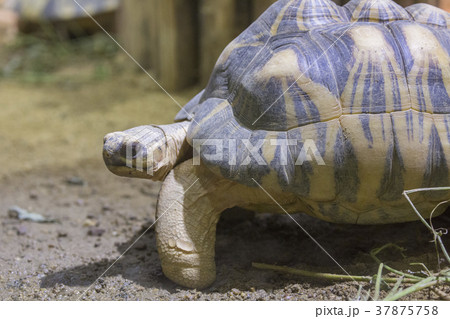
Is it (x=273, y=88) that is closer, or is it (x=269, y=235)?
(x=273, y=88)

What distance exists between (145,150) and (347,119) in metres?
0.77

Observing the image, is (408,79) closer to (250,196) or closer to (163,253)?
(250,196)

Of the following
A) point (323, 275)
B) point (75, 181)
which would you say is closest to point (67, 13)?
point (75, 181)

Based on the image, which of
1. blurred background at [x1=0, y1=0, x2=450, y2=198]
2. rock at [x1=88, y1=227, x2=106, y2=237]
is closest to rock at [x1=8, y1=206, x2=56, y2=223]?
rock at [x1=88, y1=227, x2=106, y2=237]

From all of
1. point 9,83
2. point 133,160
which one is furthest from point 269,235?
point 9,83

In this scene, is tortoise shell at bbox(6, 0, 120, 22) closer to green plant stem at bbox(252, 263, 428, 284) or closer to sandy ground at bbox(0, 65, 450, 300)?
sandy ground at bbox(0, 65, 450, 300)

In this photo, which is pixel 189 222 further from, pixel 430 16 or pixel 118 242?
pixel 430 16

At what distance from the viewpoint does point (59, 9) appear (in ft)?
24.1

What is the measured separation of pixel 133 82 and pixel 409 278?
4.23 m

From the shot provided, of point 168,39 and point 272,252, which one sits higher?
point 168,39

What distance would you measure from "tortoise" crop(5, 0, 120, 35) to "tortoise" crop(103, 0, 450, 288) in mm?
5467

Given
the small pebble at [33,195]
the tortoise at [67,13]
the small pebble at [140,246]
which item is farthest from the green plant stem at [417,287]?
the tortoise at [67,13]

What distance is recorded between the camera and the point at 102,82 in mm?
5762

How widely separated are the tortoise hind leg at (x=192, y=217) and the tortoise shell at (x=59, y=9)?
5.51 meters
